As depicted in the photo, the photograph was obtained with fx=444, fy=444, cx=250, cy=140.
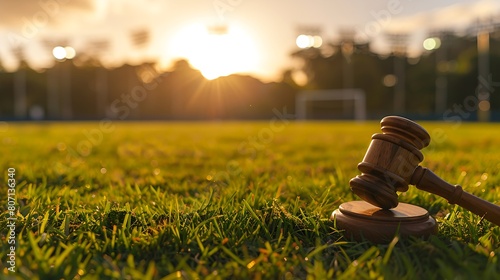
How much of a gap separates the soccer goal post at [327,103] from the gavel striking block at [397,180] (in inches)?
1818

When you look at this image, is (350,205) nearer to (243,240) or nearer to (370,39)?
(243,240)

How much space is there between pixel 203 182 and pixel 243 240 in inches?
74.9

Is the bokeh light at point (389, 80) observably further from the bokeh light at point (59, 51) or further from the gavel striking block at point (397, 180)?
the gavel striking block at point (397, 180)

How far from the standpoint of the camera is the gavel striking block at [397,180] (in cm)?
188

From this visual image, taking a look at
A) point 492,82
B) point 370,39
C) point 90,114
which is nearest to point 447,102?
point 492,82

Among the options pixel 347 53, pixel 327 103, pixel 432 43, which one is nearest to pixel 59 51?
pixel 327 103

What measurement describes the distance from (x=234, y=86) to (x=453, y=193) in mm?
59845

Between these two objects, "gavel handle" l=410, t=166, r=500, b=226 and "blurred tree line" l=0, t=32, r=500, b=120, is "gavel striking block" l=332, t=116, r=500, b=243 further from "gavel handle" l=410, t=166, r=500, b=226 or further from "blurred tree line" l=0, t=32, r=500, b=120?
"blurred tree line" l=0, t=32, r=500, b=120

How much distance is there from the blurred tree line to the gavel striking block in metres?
45.2

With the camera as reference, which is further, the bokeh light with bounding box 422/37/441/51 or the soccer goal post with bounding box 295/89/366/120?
the bokeh light with bounding box 422/37/441/51

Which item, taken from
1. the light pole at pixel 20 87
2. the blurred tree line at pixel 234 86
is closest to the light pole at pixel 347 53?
the blurred tree line at pixel 234 86

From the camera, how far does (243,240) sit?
6.41 feet

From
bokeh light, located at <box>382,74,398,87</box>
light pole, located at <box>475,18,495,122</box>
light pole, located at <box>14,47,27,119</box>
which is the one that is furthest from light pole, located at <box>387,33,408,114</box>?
light pole, located at <box>14,47,27,119</box>

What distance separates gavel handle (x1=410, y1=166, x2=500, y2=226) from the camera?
1.96 meters
